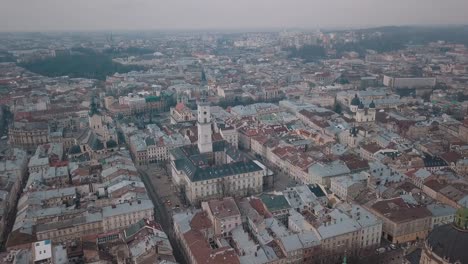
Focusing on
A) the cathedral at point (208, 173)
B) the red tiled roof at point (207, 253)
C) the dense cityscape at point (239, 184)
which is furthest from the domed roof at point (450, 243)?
the cathedral at point (208, 173)

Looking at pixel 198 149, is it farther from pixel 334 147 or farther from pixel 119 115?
pixel 119 115

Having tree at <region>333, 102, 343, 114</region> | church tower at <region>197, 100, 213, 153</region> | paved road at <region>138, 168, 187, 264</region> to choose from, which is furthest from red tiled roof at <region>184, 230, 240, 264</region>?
tree at <region>333, 102, 343, 114</region>

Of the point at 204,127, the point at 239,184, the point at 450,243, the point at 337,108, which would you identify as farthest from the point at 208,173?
the point at 337,108

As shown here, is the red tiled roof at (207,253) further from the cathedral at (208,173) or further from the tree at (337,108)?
the tree at (337,108)

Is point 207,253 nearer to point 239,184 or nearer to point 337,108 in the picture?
point 239,184

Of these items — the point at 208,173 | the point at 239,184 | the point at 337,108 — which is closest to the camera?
the point at 208,173

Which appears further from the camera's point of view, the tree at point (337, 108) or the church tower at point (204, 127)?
the tree at point (337, 108)
